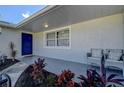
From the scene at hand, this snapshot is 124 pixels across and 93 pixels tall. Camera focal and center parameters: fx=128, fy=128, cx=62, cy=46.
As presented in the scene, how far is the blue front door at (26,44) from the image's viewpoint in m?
10.8

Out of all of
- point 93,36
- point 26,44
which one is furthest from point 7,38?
point 93,36

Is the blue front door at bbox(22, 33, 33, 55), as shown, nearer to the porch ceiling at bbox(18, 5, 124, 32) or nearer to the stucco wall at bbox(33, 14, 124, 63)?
the stucco wall at bbox(33, 14, 124, 63)

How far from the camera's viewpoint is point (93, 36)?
705cm

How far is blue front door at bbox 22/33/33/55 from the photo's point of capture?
35.5ft

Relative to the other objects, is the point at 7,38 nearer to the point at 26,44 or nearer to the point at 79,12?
→ the point at 26,44

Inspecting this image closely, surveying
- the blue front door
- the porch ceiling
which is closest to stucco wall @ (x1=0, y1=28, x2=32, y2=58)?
the blue front door

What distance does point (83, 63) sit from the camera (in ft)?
24.6

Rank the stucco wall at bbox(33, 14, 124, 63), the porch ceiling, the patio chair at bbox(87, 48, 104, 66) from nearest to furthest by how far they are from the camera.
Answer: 1. the porch ceiling
2. the stucco wall at bbox(33, 14, 124, 63)
3. the patio chair at bbox(87, 48, 104, 66)

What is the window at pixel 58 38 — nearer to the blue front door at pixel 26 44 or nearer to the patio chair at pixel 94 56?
the blue front door at pixel 26 44

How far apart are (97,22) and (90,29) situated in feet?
1.98

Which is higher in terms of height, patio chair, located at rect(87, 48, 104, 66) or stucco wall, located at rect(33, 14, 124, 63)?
stucco wall, located at rect(33, 14, 124, 63)

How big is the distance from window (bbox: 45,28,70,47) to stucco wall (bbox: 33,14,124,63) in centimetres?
56

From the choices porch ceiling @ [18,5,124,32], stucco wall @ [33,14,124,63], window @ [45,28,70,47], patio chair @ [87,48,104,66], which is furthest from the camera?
window @ [45,28,70,47]

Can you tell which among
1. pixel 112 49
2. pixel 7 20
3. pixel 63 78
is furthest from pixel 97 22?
pixel 7 20
